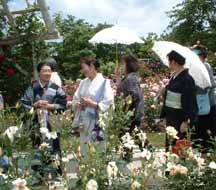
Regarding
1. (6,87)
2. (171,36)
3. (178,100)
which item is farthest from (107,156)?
(171,36)

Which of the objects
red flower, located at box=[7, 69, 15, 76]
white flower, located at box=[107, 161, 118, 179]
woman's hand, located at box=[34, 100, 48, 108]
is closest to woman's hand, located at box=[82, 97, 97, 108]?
woman's hand, located at box=[34, 100, 48, 108]

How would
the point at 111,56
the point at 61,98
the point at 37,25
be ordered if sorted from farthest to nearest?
the point at 111,56 < the point at 37,25 < the point at 61,98

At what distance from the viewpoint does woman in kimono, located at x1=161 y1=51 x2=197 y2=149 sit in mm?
5559

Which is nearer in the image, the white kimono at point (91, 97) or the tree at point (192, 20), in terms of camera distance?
the white kimono at point (91, 97)

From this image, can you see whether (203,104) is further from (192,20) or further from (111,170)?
(192,20)

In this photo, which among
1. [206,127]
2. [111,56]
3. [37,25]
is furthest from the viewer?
[111,56]

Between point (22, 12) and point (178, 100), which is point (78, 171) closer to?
point (178, 100)

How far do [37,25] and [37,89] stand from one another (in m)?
5.14

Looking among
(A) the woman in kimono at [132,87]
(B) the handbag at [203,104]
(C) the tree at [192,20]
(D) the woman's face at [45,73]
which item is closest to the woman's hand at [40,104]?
(D) the woman's face at [45,73]

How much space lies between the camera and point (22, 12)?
1123 cm

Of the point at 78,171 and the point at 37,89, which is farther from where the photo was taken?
the point at 37,89

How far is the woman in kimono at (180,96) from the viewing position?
5559 millimetres

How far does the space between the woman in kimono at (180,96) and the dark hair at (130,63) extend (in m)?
0.67

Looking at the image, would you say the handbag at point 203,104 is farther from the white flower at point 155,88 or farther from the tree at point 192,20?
the tree at point 192,20
